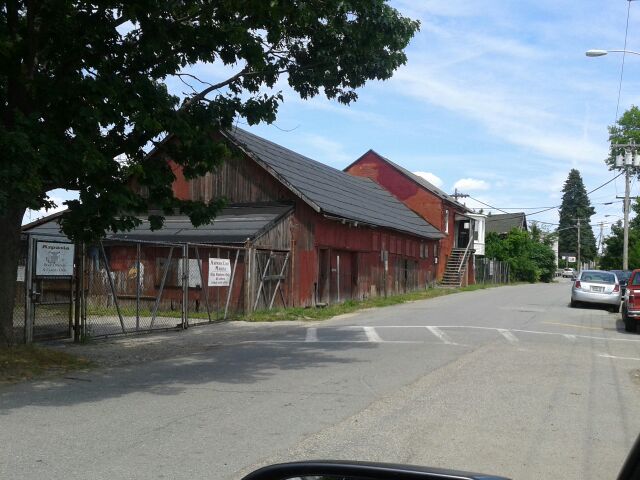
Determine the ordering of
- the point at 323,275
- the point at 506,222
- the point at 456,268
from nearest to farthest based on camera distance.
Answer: the point at 323,275 → the point at 456,268 → the point at 506,222

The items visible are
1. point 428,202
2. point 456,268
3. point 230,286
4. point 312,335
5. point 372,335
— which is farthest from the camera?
point 456,268

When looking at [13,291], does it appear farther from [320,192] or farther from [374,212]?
[374,212]

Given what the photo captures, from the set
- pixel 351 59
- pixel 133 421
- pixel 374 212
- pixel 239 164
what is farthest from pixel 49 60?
pixel 374 212

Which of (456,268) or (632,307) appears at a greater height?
(456,268)

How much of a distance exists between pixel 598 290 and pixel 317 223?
36.1ft

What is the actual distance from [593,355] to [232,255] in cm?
1248

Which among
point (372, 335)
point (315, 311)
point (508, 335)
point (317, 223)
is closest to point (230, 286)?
point (315, 311)

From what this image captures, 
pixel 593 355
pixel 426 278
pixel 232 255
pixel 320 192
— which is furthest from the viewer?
pixel 426 278

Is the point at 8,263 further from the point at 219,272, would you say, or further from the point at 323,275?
the point at 323,275

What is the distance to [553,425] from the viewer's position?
7.45 metres

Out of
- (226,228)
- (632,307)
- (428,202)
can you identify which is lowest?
(632,307)

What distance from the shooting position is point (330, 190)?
31.2 metres

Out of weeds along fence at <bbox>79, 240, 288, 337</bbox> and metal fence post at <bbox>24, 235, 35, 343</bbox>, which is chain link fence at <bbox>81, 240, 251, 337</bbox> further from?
metal fence post at <bbox>24, 235, 35, 343</bbox>

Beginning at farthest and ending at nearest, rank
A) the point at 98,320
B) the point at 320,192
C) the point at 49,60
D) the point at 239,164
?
the point at 320,192
the point at 239,164
the point at 98,320
the point at 49,60
